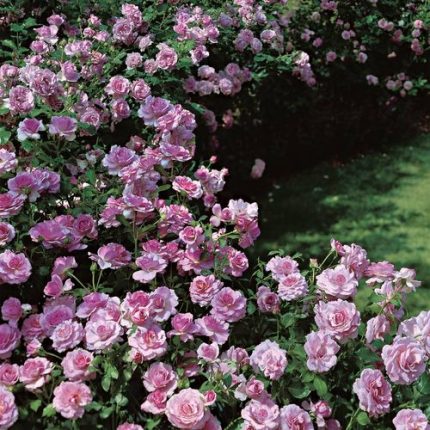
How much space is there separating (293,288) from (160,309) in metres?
0.37

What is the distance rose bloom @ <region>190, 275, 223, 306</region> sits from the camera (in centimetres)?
193

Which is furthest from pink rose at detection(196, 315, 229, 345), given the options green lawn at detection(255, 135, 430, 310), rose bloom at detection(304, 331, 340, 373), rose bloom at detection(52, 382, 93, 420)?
green lawn at detection(255, 135, 430, 310)

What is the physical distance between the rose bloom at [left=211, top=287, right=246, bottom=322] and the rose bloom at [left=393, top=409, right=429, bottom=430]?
1.56ft

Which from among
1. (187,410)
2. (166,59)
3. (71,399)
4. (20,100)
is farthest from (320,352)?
(166,59)

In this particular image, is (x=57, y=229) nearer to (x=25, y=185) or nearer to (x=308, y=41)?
(x=25, y=185)

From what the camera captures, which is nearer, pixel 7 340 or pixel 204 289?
pixel 7 340

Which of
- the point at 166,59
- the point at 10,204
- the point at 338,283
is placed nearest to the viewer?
the point at 338,283

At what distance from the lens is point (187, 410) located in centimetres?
158

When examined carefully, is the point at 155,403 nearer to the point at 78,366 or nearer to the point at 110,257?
the point at 78,366

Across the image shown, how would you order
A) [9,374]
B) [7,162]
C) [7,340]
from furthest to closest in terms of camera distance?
[7,162]
[7,340]
[9,374]

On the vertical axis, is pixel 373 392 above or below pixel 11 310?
above

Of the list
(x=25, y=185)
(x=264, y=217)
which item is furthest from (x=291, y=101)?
(x=25, y=185)

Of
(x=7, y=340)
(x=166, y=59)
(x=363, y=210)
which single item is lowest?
(x=363, y=210)

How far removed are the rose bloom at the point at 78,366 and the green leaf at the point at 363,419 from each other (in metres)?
0.60
